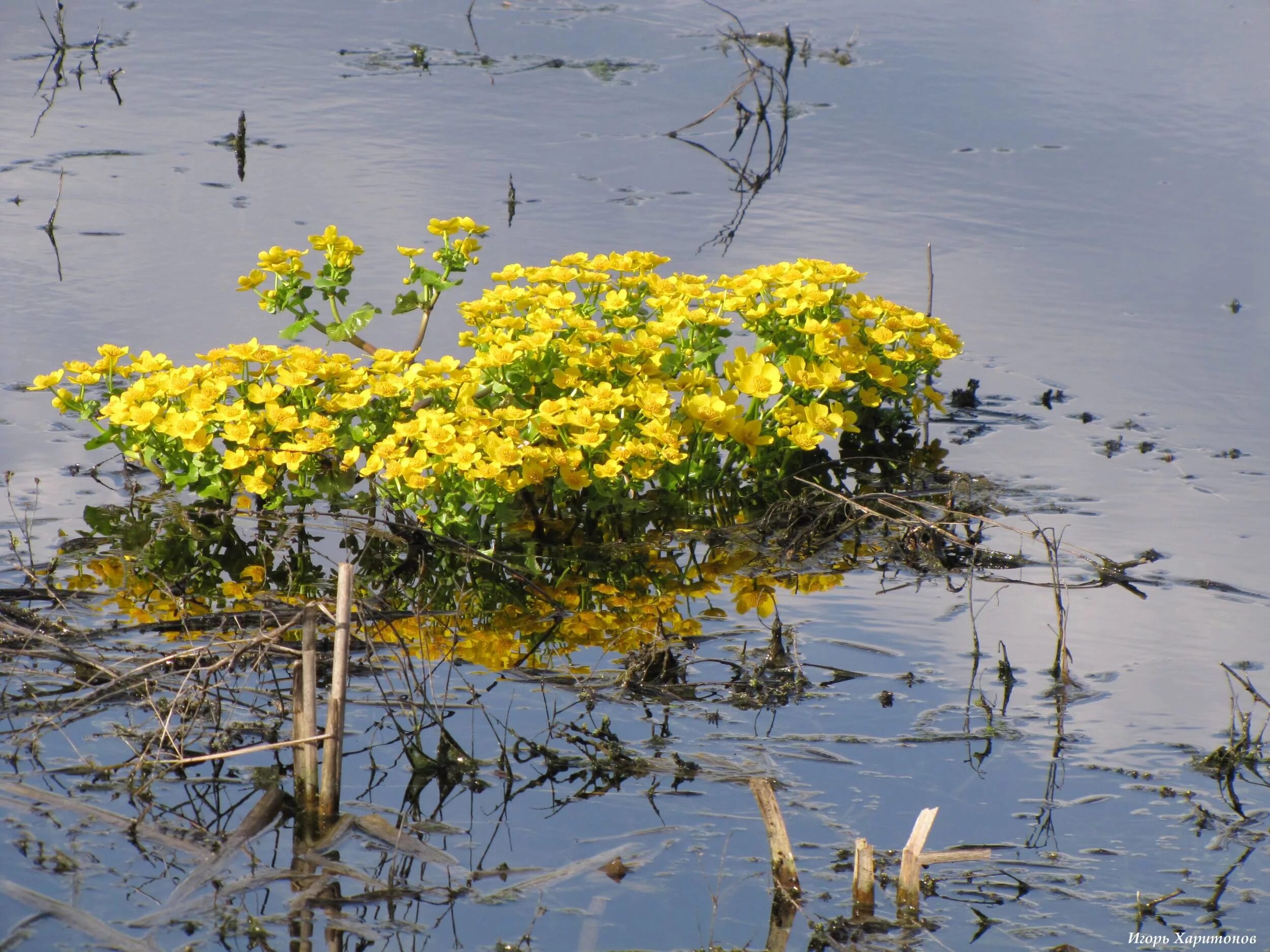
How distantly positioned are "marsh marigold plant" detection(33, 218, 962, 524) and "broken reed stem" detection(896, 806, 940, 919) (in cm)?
173

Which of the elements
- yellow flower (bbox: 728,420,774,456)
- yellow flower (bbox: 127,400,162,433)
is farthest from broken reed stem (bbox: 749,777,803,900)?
yellow flower (bbox: 127,400,162,433)

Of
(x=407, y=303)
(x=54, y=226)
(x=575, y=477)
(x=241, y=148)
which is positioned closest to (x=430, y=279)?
(x=407, y=303)

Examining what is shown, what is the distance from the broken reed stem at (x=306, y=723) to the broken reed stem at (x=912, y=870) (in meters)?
1.23

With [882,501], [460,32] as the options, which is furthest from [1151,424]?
[460,32]

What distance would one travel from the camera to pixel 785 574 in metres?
4.42

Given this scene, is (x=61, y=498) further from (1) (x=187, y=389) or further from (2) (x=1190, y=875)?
(2) (x=1190, y=875)

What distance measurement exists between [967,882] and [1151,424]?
3.23 metres

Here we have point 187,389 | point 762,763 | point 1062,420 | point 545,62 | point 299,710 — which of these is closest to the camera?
point 299,710

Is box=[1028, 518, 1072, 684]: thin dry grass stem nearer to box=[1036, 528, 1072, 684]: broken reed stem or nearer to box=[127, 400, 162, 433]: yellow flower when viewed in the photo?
box=[1036, 528, 1072, 684]: broken reed stem

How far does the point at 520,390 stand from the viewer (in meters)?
4.46

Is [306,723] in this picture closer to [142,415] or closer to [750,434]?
[142,415]

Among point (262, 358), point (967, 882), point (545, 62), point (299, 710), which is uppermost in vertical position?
point (545, 62)

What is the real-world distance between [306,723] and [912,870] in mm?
1268

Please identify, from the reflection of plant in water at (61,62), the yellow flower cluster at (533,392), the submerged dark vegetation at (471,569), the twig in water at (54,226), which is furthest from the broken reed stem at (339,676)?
the reflection of plant in water at (61,62)
